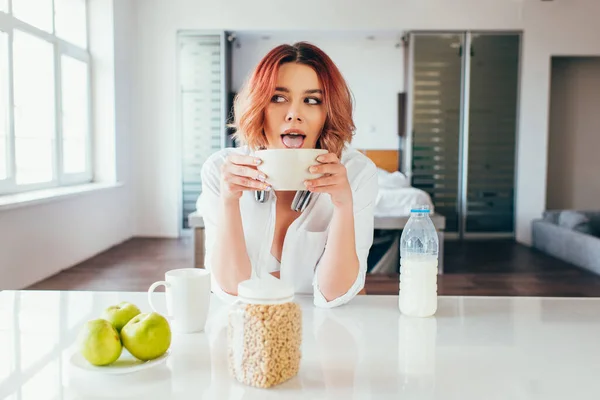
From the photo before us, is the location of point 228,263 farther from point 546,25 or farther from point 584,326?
point 546,25

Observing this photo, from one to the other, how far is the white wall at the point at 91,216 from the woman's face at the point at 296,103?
273cm

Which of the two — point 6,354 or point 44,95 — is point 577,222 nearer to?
point 44,95

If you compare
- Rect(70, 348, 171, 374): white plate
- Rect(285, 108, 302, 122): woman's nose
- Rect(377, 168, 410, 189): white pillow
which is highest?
Rect(285, 108, 302, 122): woman's nose

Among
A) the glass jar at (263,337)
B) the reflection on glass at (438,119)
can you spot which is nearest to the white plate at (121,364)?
the glass jar at (263,337)

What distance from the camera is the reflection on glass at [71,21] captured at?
467 cm

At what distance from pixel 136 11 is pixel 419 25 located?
2.97 meters

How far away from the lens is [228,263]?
46.4 inches

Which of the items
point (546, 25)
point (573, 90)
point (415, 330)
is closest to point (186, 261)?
point (415, 330)

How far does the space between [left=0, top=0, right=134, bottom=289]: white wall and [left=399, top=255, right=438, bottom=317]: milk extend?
2987 millimetres

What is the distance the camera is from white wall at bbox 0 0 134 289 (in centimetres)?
345

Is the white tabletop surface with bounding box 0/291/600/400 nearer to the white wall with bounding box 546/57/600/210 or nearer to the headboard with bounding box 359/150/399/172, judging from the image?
the headboard with bounding box 359/150/399/172

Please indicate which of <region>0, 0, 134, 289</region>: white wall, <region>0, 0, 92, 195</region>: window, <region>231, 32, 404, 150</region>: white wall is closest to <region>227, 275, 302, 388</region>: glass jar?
<region>0, 0, 134, 289</region>: white wall

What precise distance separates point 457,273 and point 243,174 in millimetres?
3492

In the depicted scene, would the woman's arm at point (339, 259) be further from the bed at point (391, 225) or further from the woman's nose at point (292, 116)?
the bed at point (391, 225)
